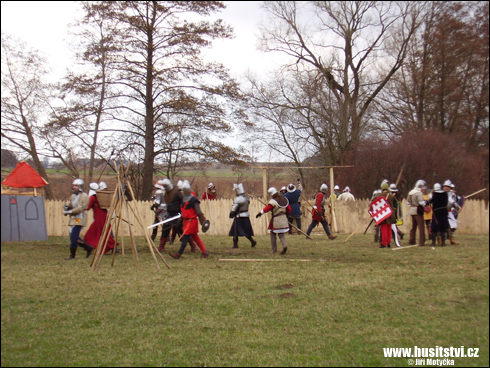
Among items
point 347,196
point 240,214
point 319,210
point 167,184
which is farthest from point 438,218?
point 167,184

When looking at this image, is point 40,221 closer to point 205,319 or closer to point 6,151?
point 205,319

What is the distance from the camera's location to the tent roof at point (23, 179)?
1541 centimetres

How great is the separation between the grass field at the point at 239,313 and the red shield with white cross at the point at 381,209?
3236 millimetres

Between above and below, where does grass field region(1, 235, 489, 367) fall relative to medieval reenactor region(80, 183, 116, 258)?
below

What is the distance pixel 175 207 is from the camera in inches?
536

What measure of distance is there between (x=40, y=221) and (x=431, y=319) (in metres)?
9.22

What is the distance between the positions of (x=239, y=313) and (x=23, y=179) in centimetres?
1199

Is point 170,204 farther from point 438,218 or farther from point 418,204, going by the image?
point 438,218

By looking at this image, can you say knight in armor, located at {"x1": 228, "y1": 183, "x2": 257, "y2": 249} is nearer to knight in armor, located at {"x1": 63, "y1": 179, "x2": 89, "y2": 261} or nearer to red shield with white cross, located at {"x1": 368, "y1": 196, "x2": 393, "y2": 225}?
red shield with white cross, located at {"x1": 368, "y1": 196, "x2": 393, "y2": 225}

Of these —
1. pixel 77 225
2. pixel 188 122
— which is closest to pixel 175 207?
pixel 77 225

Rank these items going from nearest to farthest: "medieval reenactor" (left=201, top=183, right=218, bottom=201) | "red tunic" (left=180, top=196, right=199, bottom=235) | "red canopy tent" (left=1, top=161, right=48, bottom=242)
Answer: "red canopy tent" (left=1, top=161, right=48, bottom=242) < "red tunic" (left=180, top=196, right=199, bottom=235) < "medieval reenactor" (left=201, top=183, right=218, bottom=201)

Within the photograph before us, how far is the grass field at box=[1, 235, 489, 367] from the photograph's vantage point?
15.7 ft

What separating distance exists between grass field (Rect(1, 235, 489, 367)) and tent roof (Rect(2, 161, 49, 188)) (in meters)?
5.85

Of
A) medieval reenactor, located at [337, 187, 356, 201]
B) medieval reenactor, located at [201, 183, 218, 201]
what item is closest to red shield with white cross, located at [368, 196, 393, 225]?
medieval reenactor, located at [337, 187, 356, 201]
